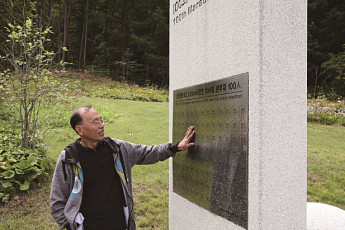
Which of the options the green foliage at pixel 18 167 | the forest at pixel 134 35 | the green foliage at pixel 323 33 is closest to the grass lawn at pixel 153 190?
the green foliage at pixel 18 167

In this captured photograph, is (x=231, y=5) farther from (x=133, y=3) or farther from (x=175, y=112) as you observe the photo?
(x=133, y=3)

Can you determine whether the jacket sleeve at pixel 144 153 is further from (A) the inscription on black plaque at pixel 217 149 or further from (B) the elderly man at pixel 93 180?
(A) the inscription on black plaque at pixel 217 149

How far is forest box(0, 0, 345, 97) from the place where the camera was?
22.7m

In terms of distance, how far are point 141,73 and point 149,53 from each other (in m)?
2.20

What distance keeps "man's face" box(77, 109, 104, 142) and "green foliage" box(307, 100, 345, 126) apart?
9.96 meters

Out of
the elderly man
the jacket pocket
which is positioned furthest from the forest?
the jacket pocket

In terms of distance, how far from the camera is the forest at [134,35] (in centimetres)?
2266

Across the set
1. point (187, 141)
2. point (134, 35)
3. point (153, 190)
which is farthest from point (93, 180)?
point (134, 35)

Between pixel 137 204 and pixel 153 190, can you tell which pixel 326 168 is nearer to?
pixel 153 190

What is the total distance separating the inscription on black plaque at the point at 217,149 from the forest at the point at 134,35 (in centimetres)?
1925

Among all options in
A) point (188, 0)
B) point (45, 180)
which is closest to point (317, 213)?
point (188, 0)

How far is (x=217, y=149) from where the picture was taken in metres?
2.31

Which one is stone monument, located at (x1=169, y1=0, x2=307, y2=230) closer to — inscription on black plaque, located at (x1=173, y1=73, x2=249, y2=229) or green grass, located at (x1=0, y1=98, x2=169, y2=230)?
inscription on black plaque, located at (x1=173, y1=73, x2=249, y2=229)

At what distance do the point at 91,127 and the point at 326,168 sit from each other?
471 cm
